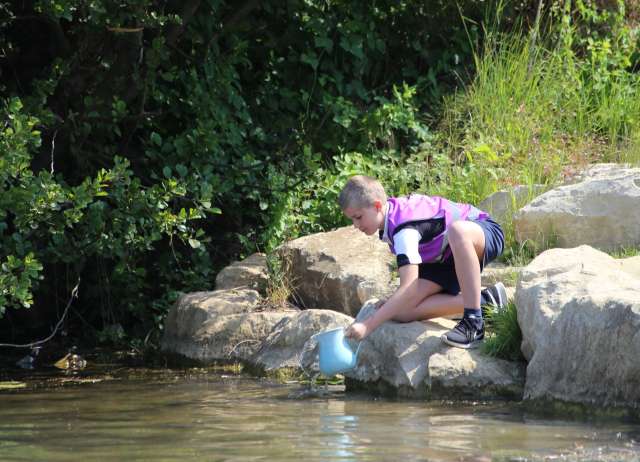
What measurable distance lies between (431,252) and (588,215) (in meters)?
1.64

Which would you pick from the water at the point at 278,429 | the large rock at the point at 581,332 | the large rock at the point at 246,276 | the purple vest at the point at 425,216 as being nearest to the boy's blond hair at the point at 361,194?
the purple vest at the point at 425,216

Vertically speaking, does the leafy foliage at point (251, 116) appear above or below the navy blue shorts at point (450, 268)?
above

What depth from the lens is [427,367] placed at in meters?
5.40

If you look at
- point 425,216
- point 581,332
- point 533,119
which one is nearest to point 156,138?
point 425,216

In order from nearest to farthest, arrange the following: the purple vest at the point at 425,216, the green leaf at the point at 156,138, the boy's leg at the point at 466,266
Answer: the boy's leg at the point at 466,266
the purple vest at the point at 425,216
the green leaf at the point at 156,138

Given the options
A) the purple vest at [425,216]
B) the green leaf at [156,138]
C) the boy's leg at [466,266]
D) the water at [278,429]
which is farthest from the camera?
the green leaf at [156,138]

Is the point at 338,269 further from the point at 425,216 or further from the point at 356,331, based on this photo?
the point at 356,331

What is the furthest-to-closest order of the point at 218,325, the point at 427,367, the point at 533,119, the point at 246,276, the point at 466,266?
the point at 533,119 < the point at 246,276 < the point at 218,325 < the point at 466,266 < the point at 427,367

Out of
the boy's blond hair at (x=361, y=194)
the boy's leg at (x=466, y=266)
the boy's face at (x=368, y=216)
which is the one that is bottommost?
the boy's leg at (x=466, y=266)

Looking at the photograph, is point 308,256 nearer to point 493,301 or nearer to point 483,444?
point 493,301

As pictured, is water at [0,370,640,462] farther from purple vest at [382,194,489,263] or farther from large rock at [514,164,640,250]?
large rock at [514,164,640,250]

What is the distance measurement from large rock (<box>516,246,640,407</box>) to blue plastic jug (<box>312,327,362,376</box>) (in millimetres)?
921

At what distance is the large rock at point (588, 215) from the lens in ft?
22.4

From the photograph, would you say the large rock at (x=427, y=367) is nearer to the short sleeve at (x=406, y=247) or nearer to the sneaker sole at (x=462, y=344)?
the sneaker sole at (x=462, y=344)
